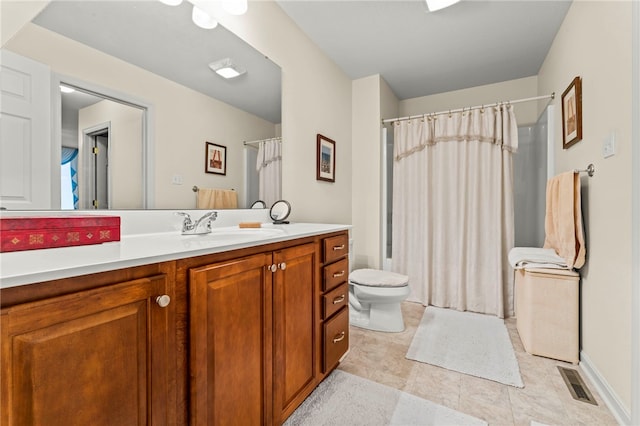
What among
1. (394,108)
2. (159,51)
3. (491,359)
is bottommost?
(491,359)

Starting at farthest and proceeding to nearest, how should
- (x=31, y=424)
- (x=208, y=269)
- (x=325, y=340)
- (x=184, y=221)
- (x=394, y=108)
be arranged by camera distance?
1. (x=394, y=108)
2. (x=325, y=340)
3. (x=184, y=221)
4. (x=208, y=269)
5. (x=31, y=424)

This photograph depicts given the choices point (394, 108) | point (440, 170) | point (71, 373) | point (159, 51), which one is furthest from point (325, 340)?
point (394, 108)

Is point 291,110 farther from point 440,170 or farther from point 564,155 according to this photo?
point 564,155

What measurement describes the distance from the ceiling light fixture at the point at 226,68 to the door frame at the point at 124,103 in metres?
0.50

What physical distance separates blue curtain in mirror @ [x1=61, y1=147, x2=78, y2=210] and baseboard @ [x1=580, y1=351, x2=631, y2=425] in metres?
2.45

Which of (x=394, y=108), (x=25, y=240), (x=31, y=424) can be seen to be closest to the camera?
(x=31, y=424)

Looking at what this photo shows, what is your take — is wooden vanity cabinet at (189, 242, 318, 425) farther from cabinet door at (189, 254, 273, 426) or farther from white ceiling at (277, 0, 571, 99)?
white ceiling at (277, 0, 571, 99)

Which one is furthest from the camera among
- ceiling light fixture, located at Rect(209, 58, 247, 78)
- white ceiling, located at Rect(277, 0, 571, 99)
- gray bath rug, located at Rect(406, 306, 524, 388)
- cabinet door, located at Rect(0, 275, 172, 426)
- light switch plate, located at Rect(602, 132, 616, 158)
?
white ceiling, located at Rect(277, 0, 571, 99)

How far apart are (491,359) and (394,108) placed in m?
2.77

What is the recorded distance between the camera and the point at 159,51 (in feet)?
4.40

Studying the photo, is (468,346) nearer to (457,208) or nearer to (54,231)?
(457,208)

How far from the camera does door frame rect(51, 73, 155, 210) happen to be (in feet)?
3.27

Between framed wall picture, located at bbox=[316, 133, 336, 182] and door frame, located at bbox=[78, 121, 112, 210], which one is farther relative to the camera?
framed wall picture, located at bbox=[316, 133, 336, 182]

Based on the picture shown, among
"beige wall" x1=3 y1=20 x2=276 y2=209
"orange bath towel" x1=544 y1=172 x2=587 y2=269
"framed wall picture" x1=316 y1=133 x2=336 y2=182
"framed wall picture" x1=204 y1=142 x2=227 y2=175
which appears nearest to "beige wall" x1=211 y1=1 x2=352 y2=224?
"framed wall picture" x1=316 y1=133 x2=336 y2=182
